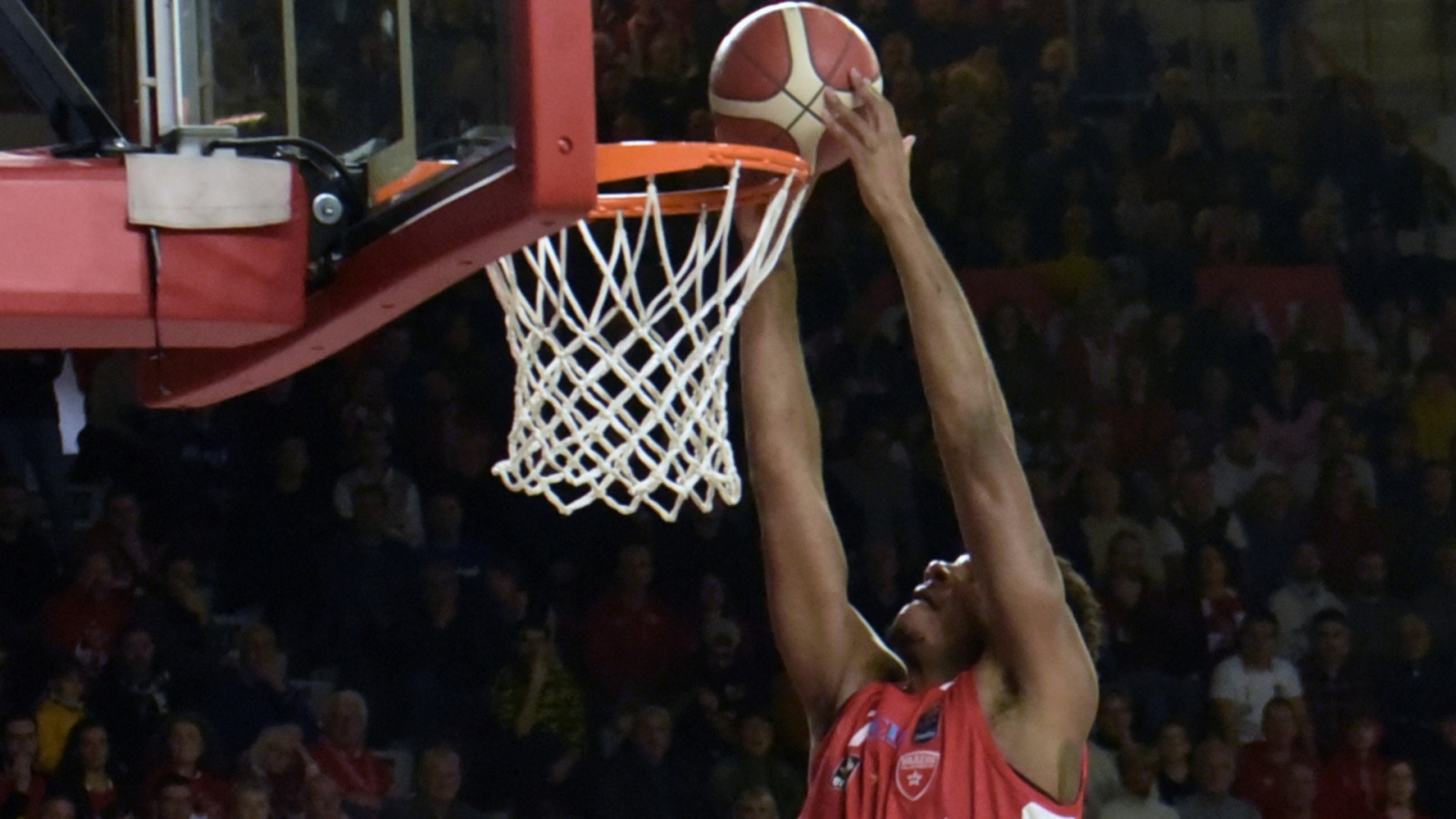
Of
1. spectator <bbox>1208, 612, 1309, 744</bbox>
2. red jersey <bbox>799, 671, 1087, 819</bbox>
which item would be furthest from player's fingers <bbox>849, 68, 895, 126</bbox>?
spectator <bbox>1208, 612, 1309, 744</bbox>

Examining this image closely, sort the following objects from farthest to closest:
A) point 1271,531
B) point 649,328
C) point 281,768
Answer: point 1271,531 < point 281,768 < point 649,328

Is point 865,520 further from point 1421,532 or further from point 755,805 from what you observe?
point 1421,532

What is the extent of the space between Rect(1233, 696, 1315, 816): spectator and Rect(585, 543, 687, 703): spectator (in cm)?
172

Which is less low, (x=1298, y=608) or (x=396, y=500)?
(x=396, y=500)

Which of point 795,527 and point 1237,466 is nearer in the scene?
point 795,527

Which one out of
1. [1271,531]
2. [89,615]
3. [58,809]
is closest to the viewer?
[58,809]

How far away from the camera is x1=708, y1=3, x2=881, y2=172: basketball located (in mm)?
2641

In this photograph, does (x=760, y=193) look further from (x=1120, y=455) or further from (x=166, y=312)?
(x=1120, y=455)

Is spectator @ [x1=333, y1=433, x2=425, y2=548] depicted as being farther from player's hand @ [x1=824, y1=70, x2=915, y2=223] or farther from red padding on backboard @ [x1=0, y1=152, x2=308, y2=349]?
red padding on backboard @ [x1=0, y1=152, x2=308, y2=349]

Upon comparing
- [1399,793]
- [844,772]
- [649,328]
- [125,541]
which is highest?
[649,328]

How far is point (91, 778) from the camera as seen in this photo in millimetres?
4930

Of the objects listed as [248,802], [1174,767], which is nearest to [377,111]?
[248,802]

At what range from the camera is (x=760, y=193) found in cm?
260

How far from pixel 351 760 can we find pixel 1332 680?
299cm
